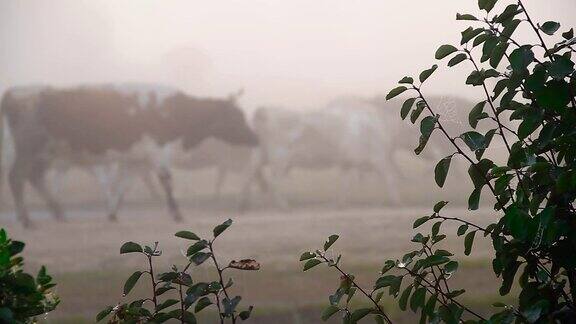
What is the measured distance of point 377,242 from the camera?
2174mm

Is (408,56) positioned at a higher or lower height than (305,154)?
higher

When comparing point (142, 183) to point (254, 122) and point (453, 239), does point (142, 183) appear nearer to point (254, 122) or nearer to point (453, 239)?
point (254, 122)

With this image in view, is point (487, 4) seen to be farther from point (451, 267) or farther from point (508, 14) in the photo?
point (451, 267)

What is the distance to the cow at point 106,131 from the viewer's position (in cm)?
208

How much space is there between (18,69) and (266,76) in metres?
0.75

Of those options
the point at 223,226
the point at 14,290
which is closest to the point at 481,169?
the point at 223,226

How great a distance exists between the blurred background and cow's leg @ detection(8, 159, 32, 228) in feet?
0.09

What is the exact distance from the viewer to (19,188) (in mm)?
2102

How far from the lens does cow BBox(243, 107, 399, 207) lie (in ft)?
6.98

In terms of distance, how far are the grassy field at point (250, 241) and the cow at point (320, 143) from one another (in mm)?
40

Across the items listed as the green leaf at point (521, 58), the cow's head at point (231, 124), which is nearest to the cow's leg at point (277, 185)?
the cow's head at point (231, 124)

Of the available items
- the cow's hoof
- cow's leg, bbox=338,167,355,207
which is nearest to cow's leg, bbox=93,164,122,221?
the cow's hoof

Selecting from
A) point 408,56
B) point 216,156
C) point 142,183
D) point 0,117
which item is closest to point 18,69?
point 0,117

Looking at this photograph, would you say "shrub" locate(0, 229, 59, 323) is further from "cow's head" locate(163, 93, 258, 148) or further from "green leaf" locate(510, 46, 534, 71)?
"cow's head" locate(163, 93, 258, 148)
